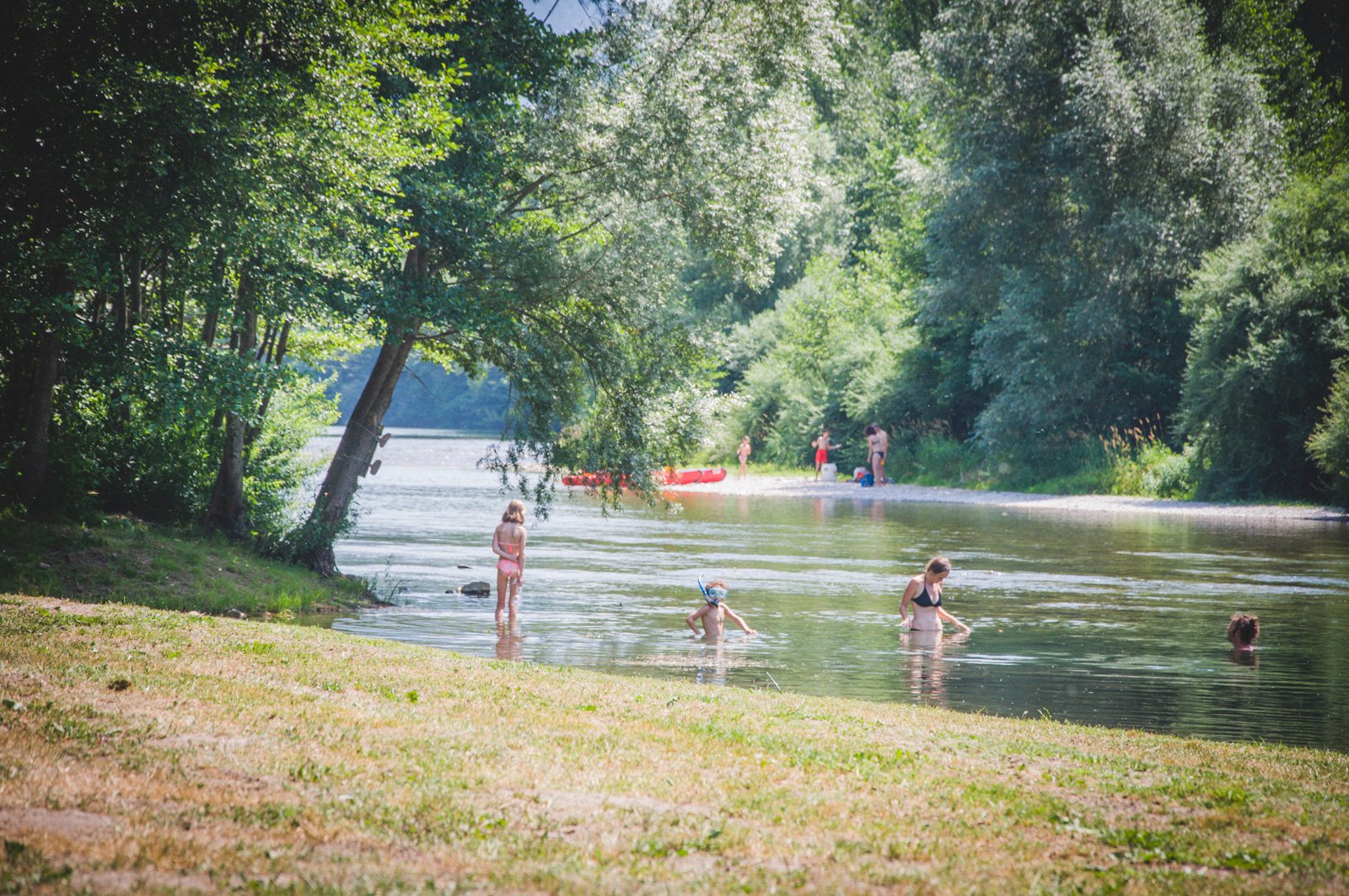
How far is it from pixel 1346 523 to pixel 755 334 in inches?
Answer: 1230

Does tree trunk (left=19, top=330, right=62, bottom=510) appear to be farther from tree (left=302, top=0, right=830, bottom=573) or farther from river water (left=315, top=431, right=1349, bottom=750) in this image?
river water (left=315, top=431, right=1349, bottom=750)

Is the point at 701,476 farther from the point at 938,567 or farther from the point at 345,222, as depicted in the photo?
the point at 345,222

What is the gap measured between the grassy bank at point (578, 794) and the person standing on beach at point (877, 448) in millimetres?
33435

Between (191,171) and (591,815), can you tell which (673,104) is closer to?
(191,171)

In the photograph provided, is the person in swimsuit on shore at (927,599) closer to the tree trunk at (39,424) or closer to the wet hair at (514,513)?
the wet hair at (514,513)

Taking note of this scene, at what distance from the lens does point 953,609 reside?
622 inches

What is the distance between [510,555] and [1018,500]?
24.1 m

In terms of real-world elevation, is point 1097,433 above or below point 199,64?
below

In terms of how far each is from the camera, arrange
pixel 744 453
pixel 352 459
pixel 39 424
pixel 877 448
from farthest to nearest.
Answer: pixel 744 453, pixel 877 448, pixel 352 459, pixel 39 424

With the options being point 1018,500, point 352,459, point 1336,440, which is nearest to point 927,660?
point 352,459

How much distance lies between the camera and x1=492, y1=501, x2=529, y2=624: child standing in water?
13984 mm

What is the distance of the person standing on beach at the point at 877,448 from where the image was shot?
41375 millimetres

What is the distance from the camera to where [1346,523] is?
26.2 meters

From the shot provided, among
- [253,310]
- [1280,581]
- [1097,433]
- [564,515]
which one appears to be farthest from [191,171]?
[1097,433]
